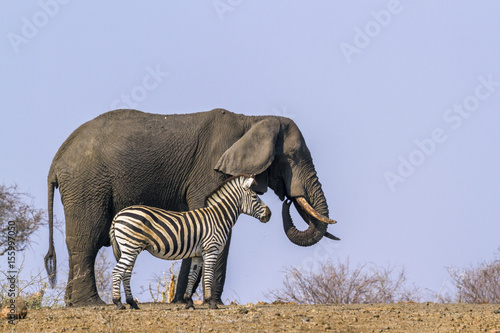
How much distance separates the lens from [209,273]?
13.8 m

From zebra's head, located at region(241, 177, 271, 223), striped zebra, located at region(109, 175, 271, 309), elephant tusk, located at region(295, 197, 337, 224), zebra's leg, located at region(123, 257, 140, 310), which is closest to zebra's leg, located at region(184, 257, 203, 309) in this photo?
striped zebra, located at region(109, 175, 271, 309)

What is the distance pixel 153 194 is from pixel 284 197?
8.44 ft

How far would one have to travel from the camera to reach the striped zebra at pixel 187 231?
44.3ft

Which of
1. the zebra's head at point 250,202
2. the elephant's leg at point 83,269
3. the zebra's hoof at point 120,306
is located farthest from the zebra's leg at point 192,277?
the elephant's leg at point 83,269

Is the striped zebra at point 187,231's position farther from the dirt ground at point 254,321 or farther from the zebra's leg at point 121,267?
the dirt ground at point 254,321

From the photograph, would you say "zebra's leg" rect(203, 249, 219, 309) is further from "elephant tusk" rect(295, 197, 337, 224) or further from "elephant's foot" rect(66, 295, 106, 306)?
"elephant tusk" rect(295, 197, 337, 224)

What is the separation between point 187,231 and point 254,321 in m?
2.01

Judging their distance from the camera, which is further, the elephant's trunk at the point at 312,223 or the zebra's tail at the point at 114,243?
the elephant's trunk at the point at 312,223

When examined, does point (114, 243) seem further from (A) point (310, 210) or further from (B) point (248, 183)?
(A) point (310, 210)

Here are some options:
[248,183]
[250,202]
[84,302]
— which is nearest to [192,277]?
[250,202]

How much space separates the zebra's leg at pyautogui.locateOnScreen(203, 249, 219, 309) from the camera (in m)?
13.8

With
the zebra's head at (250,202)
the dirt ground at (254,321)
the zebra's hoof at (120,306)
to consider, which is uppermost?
the zebra's head at (250,202)

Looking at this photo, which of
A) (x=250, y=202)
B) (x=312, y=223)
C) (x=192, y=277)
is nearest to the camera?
(x=192, y=277)

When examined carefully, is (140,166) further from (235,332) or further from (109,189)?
(235,332)
